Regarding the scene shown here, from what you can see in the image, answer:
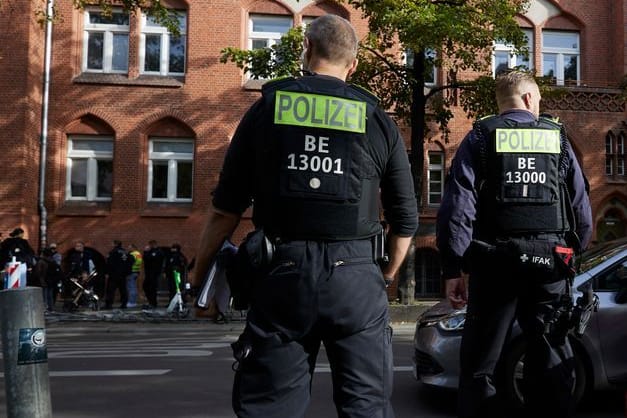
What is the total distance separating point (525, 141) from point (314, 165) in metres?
1.61

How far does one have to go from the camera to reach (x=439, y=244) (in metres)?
3.34

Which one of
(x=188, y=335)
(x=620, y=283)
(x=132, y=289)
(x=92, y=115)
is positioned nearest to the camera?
(x=620, y=283)

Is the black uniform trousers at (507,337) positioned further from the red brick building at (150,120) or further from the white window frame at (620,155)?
the white window frame at (620,155)

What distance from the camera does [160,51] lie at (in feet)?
66.9

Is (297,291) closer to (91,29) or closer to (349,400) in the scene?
(349,400)

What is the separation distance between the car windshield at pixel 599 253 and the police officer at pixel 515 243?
70.7 inches

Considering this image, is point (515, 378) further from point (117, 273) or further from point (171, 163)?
point (171, 163)

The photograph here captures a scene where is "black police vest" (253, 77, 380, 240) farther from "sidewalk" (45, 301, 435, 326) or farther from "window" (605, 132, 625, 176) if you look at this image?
"window" (605, 132, 625, 176)

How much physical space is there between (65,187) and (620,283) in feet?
58.7

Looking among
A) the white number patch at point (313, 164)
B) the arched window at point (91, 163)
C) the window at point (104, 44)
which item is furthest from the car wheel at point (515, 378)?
the window at point (104, 44)

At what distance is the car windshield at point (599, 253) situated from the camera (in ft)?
16.9

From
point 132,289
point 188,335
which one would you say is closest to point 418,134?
point 188,335

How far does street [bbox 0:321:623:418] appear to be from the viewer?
5164mm

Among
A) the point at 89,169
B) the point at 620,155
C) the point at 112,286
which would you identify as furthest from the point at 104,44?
the point at 620,155
